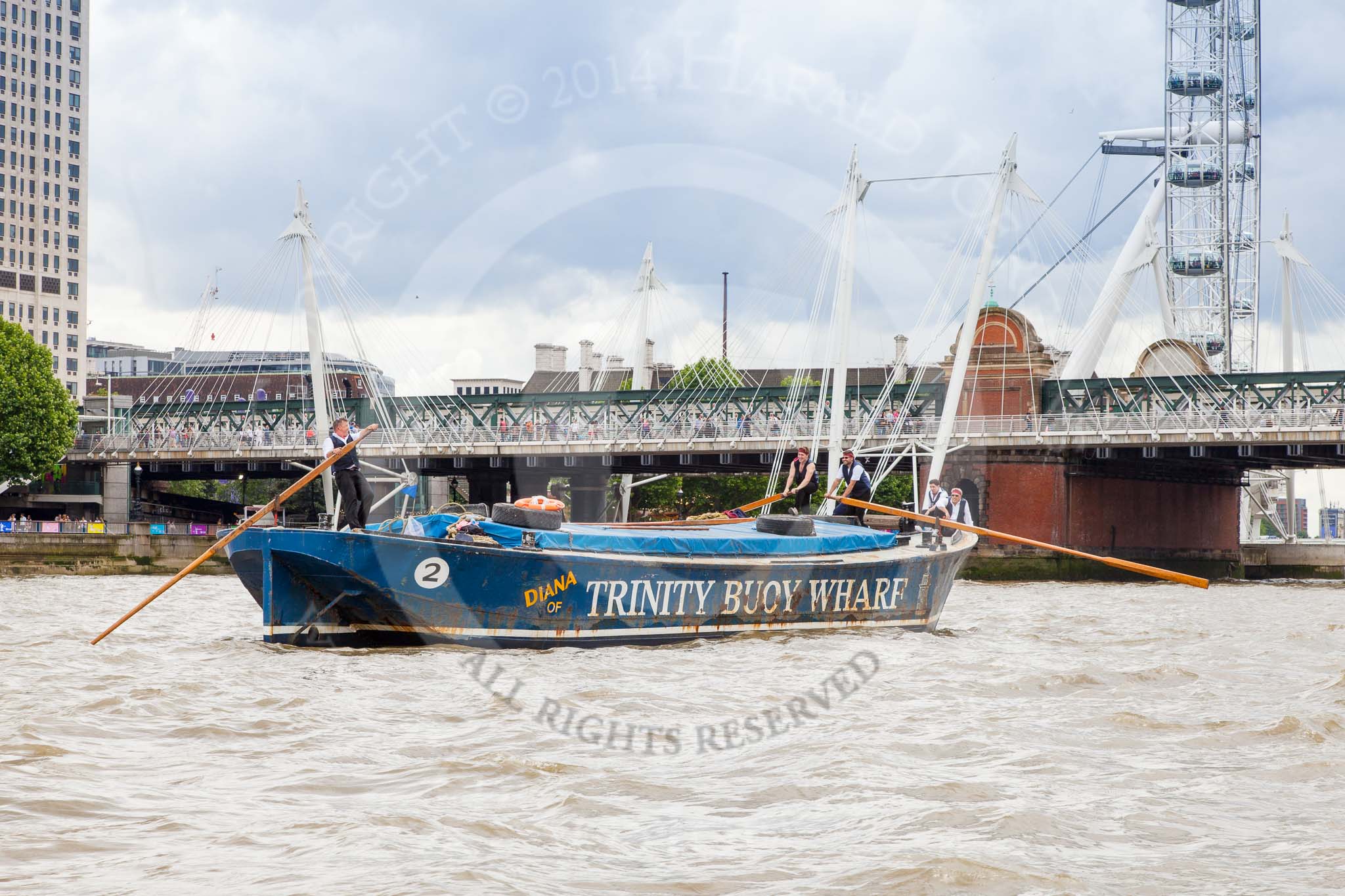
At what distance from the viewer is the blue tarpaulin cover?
17.1 m

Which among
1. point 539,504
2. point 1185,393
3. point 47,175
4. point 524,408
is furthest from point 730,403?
point 47,175

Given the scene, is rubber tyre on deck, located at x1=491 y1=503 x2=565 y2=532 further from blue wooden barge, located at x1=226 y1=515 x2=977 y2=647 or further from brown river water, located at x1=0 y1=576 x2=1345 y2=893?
brown river water, located at x1=0 y1=576 x2=1345 y2=893

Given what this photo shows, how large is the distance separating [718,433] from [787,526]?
150 ft

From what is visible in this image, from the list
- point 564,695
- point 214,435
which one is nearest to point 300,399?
point 214,435

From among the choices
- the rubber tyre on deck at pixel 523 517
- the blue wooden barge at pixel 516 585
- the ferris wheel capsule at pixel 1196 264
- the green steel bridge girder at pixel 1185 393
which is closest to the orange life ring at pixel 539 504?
the rubber tyre on deck at pixel 523 517

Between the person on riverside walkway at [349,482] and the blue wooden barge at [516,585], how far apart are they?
48cm

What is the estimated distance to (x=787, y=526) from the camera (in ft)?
67.7

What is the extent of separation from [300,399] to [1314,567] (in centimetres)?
5485

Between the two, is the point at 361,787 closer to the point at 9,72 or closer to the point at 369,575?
the point at 369,575

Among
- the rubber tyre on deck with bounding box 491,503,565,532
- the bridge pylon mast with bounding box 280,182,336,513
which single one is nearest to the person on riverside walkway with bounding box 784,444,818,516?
the rubber tyre on deck with bounding box 491,503,565,532

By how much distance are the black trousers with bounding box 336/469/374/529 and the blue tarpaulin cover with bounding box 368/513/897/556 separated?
344mm

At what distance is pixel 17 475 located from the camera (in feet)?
228
